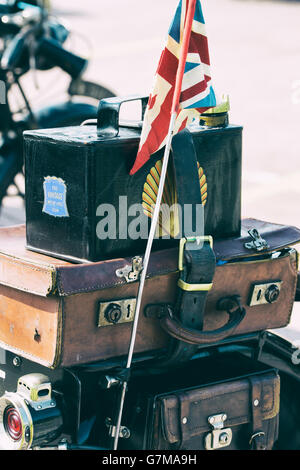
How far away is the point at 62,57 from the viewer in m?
5.38

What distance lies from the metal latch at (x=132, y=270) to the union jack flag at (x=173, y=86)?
9.4 inches

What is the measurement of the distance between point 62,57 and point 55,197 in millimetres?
3118

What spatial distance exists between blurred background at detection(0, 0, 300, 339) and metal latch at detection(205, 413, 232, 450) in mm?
1195

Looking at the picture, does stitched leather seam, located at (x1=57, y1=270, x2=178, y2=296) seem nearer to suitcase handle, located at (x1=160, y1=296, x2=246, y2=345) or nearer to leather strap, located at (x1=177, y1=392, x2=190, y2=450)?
suitcase handle, located at (x1=160, y1=296, x2=246, y2=345)

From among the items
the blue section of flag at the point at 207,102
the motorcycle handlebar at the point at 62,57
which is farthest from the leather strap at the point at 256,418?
the motorcycle handlebar at the point at 62,57

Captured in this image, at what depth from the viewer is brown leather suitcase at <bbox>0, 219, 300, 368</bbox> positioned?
2.31 m

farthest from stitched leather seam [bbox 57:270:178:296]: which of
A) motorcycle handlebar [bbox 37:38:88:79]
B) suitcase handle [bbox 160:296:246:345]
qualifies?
motorcycle handlebar [bbox 37:38:88:79]

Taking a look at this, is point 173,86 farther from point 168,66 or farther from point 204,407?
point 204,407

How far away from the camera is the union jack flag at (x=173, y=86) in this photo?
7.72 ft

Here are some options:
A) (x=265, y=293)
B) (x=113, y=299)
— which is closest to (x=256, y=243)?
(x=265, y=293)

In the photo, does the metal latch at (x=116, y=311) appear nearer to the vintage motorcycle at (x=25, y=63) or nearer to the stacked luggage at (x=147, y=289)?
the stacked luggage at (x=147, y=289)

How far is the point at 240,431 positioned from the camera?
261 cm
